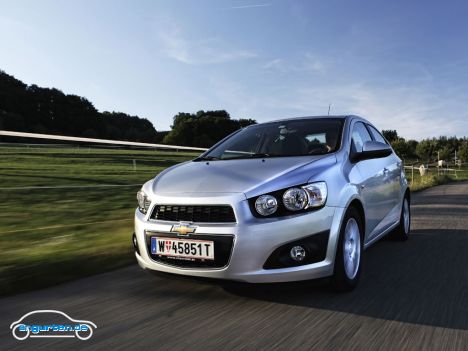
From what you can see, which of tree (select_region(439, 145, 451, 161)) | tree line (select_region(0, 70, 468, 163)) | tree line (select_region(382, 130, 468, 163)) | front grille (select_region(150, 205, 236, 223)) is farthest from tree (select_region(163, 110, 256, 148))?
tree (select_region(439, 145, 451, 161))

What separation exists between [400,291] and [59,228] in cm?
461

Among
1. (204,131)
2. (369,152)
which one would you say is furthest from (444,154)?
(369,152)

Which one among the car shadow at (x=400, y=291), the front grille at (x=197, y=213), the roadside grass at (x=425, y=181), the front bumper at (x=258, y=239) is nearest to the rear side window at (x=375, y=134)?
the car shadow at (x=400, y=291)

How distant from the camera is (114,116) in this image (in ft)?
277

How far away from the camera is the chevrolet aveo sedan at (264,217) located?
314 centimetres

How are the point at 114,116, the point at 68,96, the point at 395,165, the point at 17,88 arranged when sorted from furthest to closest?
the point at 114,116 → the point at 68,96 → the point at 17,88 → the point at 395,165

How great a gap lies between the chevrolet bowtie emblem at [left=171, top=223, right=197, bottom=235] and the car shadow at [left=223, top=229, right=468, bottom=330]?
46 cm

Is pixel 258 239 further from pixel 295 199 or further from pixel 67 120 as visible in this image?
pixel 67 120

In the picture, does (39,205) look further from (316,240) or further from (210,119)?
(210,119)

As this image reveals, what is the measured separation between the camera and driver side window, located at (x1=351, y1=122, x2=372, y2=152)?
4.49 metres

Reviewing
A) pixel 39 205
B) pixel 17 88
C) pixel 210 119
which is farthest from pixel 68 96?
pixel 39 205

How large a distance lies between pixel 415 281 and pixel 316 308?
1.22 metres

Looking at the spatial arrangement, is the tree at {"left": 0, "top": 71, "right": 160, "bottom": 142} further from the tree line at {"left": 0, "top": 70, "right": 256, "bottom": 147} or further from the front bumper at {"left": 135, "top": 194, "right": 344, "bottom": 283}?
the front bumper at {"left": 135, "top": 194, "right": 344, "bottom": 283}

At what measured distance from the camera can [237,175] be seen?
3570 millimetres
